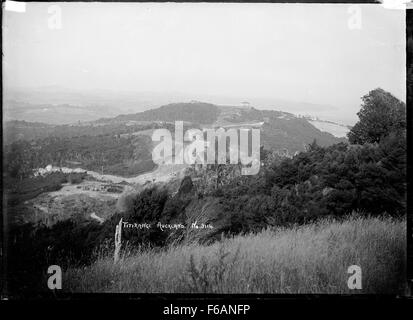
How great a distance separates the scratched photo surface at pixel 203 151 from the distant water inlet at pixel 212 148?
0.5 inches

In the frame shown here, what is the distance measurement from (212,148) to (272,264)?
1.03m

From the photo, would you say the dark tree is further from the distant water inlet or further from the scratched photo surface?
the distant water inlet

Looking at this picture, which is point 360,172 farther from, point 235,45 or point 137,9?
point 137,9

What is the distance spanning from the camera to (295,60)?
13.3ft

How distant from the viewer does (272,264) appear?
397 cm

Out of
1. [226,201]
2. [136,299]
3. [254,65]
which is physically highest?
[254,65]

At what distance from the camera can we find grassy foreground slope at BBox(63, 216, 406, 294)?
13.0 feet

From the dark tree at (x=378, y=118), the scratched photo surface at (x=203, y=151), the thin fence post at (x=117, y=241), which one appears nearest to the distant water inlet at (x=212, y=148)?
the scratched photo surface at (x=203, y=151)

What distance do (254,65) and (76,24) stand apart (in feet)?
4.76

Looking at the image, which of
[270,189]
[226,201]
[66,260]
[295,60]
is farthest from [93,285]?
[295,60]

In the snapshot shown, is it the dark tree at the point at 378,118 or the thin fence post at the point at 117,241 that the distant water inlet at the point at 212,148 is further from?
the dark tree at the point at 378,118

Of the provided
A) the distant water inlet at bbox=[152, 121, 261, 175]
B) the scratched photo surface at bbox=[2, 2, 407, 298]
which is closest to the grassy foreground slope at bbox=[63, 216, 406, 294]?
the scratched photo surface at bbox=[2, 2, 407, 298]

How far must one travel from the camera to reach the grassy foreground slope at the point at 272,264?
3.96 metres

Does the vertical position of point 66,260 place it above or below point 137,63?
below
